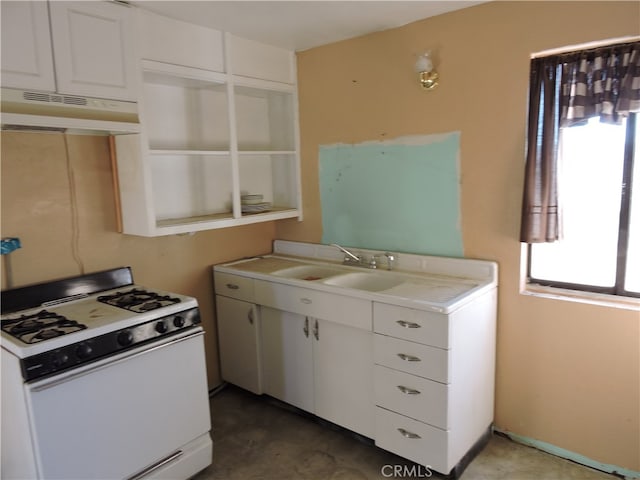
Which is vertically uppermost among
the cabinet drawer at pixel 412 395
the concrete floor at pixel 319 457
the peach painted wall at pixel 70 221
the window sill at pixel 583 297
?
the peach painted wall at pixel 70 221

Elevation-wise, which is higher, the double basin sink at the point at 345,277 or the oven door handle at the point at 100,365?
the double basin sink at the point at 345,277

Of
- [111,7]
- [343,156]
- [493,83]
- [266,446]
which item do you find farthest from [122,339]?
[493,83]

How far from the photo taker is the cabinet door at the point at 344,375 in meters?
2.36

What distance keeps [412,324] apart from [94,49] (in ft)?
6.41

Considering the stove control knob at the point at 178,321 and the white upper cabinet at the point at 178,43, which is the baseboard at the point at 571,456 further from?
the white upper cabinet at the point at 178,43

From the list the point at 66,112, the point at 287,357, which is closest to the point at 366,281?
the point at 287,357

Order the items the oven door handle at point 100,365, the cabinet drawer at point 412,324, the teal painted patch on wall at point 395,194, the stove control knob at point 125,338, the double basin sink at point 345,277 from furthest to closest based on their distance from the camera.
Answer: the double basin sink at point 345,277 → the teal painted patch on wall at point 395,194 → the cabinet drawer at point 412,324 → the stove control knob at point 125,338 → the oven door handle at point 100,365

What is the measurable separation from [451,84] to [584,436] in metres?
1.97

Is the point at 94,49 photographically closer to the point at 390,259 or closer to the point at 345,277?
the point at 345,277

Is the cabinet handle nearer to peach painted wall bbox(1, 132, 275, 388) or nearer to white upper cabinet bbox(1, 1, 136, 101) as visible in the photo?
peach painted wall bbox(1, 132, 275, 388)

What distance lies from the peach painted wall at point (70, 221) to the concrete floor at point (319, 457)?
98cm

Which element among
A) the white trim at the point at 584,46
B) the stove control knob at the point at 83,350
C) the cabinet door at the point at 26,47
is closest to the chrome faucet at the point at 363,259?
the white trim at the point at 584,46

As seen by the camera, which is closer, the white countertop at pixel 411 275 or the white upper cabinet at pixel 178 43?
the white countertop at pixel 411 275

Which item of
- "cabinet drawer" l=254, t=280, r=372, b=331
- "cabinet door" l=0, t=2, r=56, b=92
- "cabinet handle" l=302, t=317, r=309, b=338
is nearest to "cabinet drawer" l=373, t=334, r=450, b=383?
"cabinet drawer" l=254, t=280, r=372, b=331
